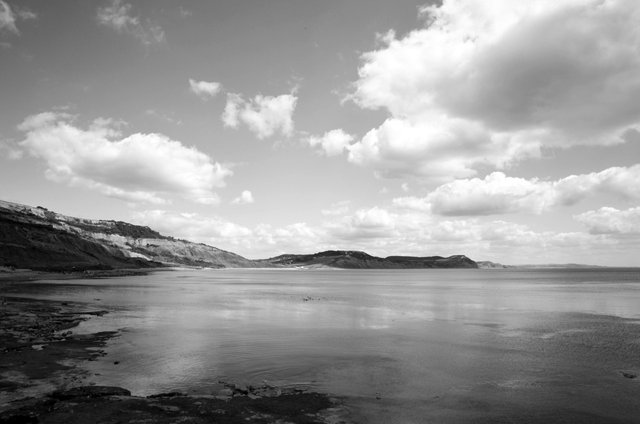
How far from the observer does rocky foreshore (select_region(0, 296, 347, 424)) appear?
15.7 meters

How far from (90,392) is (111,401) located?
191 cm

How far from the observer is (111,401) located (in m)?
17.4

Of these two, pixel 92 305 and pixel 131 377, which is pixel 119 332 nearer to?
pixel 131 377

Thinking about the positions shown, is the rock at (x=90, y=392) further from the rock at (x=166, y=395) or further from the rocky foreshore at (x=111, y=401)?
the rock at (x=166, y=395)

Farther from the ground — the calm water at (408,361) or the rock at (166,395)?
the rock at (166,395)

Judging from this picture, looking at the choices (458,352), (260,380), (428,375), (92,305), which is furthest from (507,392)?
(92,305)

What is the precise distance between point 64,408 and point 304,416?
372 inches

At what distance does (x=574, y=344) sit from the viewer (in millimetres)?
34875

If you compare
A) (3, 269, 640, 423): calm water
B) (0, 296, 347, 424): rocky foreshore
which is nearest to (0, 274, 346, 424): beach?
(0, 296, 347, 424): rocky foreshore

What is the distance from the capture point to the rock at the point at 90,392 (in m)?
17.9

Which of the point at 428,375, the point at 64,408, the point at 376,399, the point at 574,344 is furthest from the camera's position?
the point at 574,344

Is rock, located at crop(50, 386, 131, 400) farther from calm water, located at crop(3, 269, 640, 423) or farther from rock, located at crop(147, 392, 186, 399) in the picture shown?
rock, located at crop(147, 392, 186, 399)

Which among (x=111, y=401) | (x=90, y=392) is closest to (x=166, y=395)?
(x=111, y=401)

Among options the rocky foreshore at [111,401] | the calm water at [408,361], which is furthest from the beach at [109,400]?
the calm water at [408,361]
